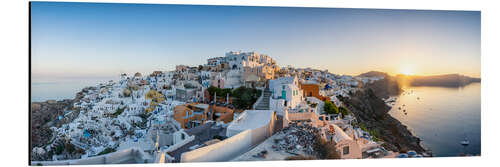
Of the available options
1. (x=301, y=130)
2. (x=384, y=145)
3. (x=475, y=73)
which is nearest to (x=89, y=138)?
(x=301, y=130)

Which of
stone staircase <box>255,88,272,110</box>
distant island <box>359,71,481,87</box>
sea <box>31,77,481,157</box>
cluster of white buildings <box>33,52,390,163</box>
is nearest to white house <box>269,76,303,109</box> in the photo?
cluster of white buildings <box>33,52,390,163</box>

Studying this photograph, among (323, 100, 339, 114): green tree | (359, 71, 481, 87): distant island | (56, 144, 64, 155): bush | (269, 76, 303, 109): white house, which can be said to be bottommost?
(56, 144, 64, 155): bush

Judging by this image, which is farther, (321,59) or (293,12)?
(321,59)

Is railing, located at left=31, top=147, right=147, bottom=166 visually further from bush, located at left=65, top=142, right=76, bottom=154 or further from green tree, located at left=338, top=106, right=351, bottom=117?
green tree, located at left=338, top=106, right=351, bottom=117

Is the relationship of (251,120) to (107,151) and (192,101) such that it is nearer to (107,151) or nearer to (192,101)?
(192,101)

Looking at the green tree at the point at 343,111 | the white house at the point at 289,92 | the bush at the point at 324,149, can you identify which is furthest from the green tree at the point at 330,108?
the bush at the point at 324,149

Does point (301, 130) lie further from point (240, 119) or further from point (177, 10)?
point (177, 10)

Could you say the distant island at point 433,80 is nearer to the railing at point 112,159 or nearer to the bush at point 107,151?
the railing at point 112,159
